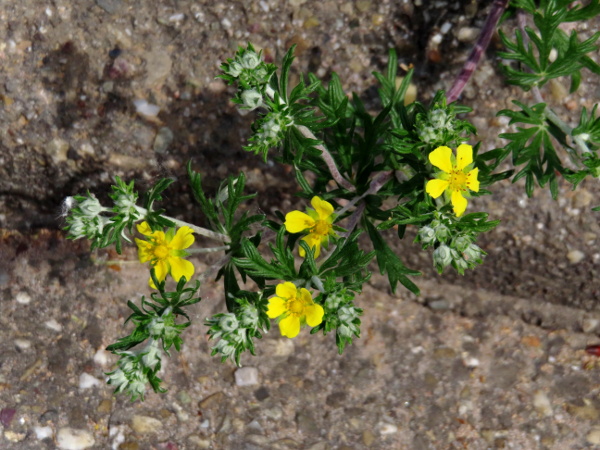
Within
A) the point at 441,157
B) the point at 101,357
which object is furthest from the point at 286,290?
the point at 101,357

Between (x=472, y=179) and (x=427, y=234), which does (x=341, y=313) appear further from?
(x=472, y=179)

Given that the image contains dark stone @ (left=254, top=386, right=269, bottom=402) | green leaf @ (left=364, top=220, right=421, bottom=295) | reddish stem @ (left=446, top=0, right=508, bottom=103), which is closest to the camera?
green leaf @ (left=364, top=220, right=421, bottom=295)

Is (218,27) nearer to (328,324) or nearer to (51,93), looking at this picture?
(51,93)

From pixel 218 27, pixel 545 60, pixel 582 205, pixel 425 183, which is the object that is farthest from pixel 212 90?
pixel 582 205

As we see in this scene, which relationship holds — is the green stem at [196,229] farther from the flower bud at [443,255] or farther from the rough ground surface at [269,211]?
the flower bud at [443,255]

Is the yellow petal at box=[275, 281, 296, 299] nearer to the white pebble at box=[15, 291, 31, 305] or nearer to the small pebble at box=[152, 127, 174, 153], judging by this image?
the small pebble at box=[152, 127, 174, 153]

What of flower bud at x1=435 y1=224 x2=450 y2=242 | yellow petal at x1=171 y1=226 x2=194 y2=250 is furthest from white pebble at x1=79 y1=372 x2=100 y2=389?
flower bud at x1=435 y1=224 x2=450 y2=242
